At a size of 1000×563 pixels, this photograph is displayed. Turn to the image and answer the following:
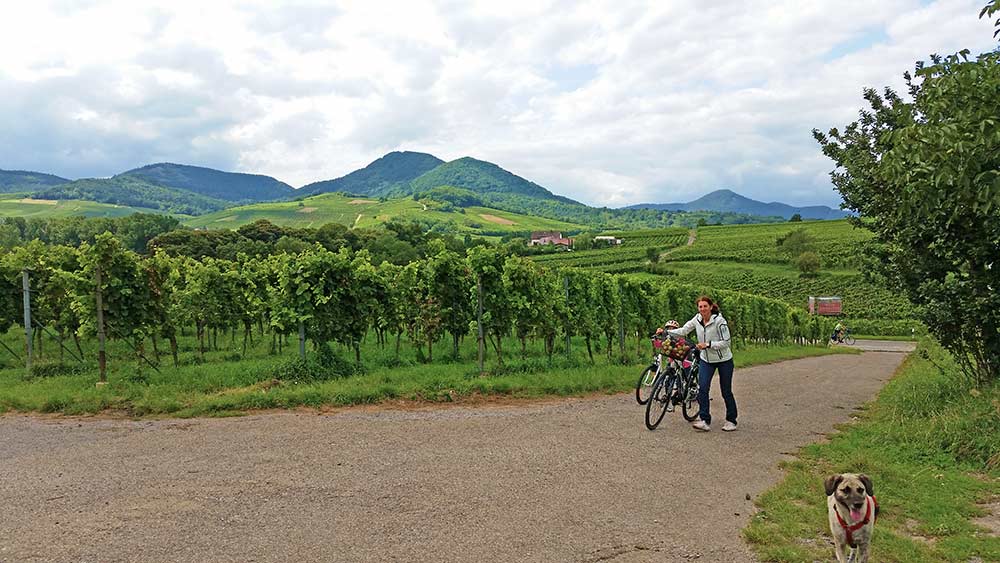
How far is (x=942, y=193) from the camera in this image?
5855 mm

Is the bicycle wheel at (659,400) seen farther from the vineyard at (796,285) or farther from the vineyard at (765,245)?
the vineyard at (765,245)

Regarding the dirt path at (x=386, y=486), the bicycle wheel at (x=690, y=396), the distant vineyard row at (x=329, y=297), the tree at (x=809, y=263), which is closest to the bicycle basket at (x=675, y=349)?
the bicycle wheel at (x=690, y=396)

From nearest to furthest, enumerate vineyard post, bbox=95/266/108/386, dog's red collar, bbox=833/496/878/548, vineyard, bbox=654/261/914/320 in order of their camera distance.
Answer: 1. dog's red collar, bbox=833/496/878/548
2. vineyard post, bbox=95/266/108/386
3. vineyard, bbox=654/261/914/320

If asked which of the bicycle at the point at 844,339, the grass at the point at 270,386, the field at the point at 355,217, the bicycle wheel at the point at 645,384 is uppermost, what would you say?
the field at the point at 355,217

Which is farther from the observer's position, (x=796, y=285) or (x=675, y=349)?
(x=796, y=285)

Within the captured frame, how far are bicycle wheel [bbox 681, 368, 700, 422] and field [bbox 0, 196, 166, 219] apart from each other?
18743 centimetres

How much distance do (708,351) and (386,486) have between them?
536 cm

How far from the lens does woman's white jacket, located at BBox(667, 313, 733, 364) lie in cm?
884

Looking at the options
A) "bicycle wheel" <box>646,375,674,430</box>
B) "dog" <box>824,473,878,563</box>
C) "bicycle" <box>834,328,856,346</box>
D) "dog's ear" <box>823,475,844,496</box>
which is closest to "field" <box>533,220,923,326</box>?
"bicycle" <box>834,328,856,346</box>

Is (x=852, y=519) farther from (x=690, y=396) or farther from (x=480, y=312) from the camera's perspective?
(x=480, y=312)

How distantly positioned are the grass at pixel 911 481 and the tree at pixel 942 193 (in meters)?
1.24

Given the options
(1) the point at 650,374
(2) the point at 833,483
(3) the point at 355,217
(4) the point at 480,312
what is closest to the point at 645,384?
(1) the point at 650,374

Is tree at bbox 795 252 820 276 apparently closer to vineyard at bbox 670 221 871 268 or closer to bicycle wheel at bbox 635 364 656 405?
vineyard at bbox 670 221 871 268

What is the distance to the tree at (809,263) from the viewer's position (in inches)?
3270
